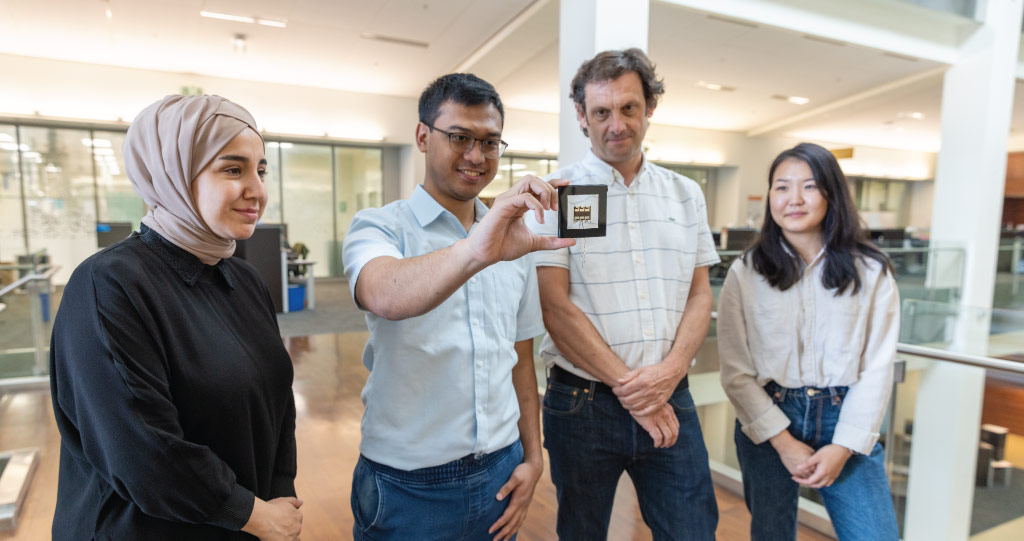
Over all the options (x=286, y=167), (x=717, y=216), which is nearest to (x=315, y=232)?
(x=286, y=167)

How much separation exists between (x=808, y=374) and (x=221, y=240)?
152 cm

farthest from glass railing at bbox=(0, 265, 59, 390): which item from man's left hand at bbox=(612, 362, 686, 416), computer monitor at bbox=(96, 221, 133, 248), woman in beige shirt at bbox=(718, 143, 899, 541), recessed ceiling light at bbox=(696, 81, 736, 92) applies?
recessed ceiling light at bbox=(696, 81, 736, 92)

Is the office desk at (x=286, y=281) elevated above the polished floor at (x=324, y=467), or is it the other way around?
the office desk at (x=286, y=281)

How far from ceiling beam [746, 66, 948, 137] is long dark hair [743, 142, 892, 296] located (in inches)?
333

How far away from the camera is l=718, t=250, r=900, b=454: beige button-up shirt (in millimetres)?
1528

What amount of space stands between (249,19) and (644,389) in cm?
820

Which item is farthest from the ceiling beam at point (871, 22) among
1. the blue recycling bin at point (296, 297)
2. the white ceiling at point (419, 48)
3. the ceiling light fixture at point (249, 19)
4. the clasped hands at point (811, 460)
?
the blue recycling bin at point (296, 297)

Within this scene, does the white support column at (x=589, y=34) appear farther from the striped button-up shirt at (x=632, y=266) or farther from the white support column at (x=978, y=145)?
the white support column at (x=978, y=145)

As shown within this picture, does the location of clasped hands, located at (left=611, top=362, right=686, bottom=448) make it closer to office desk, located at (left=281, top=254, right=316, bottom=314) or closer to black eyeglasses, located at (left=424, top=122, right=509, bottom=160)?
black eyeglasses, located at (left=424, top=122, right=509, bottom=160)

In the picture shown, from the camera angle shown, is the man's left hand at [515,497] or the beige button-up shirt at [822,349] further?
the beige button-up shirt at [822,349]

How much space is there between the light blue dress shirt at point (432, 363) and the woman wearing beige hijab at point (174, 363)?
21cm

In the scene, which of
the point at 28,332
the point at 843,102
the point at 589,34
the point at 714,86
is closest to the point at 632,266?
the point at 589,34

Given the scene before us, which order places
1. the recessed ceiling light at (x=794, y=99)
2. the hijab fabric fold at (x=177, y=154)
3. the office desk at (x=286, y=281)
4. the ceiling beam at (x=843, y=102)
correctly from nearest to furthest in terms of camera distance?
the hijab fabric fold at (x=177, y=154) < the office desk at (x=286, y=281) < the ceiling beam at (x=843, y=102) < the recessed ceiling light at (x=794, y=99)

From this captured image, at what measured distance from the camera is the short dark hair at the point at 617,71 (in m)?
1.49
